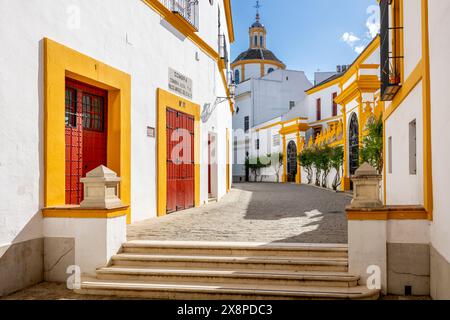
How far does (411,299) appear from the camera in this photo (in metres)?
5.04

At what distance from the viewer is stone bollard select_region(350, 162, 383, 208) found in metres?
5.38

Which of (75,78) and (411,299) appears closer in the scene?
(411,299)

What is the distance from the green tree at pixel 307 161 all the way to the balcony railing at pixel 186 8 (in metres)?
15.3

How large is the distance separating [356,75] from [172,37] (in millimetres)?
10488

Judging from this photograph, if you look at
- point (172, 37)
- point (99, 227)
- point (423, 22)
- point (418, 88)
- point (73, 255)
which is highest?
point (172, 37)

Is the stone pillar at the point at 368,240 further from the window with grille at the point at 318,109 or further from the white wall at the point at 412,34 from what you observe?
the window with grille at the point at 318,109

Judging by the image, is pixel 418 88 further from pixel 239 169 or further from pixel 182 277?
pixel 239 169

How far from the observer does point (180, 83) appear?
11086 millimetres

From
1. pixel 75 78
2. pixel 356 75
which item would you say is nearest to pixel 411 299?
pixel 75 78

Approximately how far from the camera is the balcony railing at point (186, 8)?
1030 cm

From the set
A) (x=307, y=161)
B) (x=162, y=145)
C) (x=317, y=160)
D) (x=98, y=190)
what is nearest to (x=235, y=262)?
(x=98, y=190)

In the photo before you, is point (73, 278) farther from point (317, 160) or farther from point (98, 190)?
point (317, 160)

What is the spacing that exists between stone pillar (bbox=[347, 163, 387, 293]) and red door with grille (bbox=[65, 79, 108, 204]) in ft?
15.1

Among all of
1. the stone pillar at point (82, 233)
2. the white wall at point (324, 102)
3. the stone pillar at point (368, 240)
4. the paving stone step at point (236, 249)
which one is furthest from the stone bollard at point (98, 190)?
the white wall at point (324, 102)
